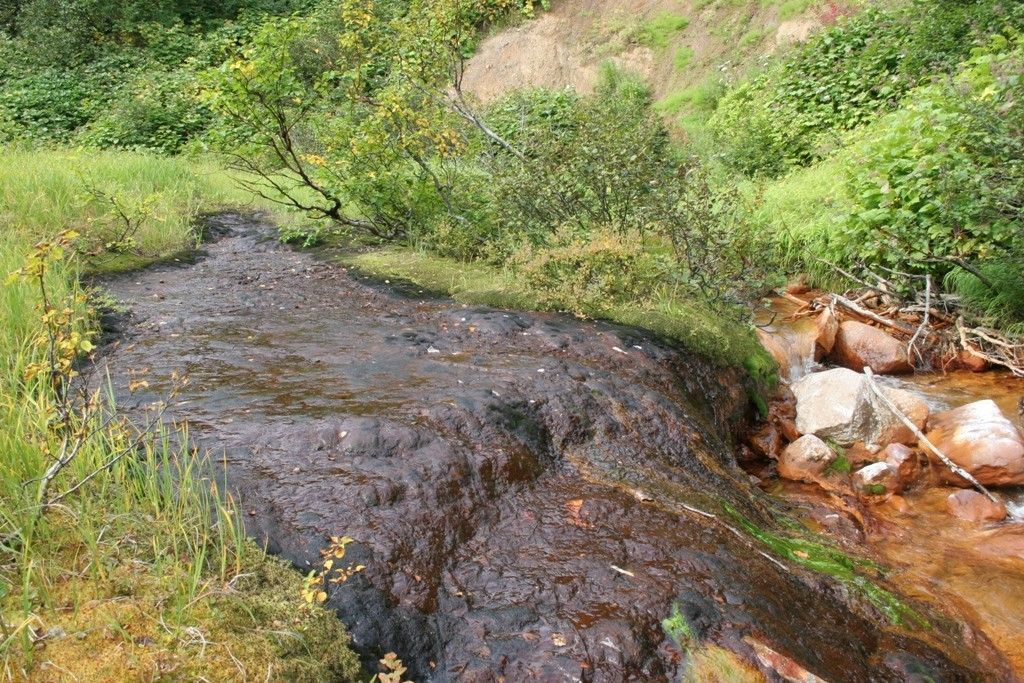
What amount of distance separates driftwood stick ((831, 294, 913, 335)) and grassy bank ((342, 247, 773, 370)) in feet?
5.53

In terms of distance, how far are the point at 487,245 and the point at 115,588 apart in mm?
5513

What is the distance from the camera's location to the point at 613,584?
3104mm

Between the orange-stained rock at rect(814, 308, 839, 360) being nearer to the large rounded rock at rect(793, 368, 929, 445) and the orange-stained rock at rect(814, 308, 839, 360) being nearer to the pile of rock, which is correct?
the pile of rock

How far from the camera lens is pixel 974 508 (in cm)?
512

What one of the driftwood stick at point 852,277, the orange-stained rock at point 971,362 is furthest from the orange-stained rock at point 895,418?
the driftwood stick at point 852,277

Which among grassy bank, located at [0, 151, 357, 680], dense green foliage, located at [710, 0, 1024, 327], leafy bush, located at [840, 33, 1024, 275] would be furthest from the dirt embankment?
grassy bank, located at [0, 151, 357, 680]

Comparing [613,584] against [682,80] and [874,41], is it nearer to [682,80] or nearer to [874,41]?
[874,41]

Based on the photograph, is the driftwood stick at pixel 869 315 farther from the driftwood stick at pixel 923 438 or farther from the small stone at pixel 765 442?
the small stone at pixel 765 442

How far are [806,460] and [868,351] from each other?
2.30 metres

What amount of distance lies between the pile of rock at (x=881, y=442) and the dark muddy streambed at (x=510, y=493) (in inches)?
28.1

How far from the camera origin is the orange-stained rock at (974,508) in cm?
508

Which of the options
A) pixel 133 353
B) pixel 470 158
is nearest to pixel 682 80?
pixel 470 158

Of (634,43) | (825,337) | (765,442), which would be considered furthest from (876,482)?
(634,43)

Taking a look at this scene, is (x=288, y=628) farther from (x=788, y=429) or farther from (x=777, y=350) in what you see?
(x=777, y=350)
